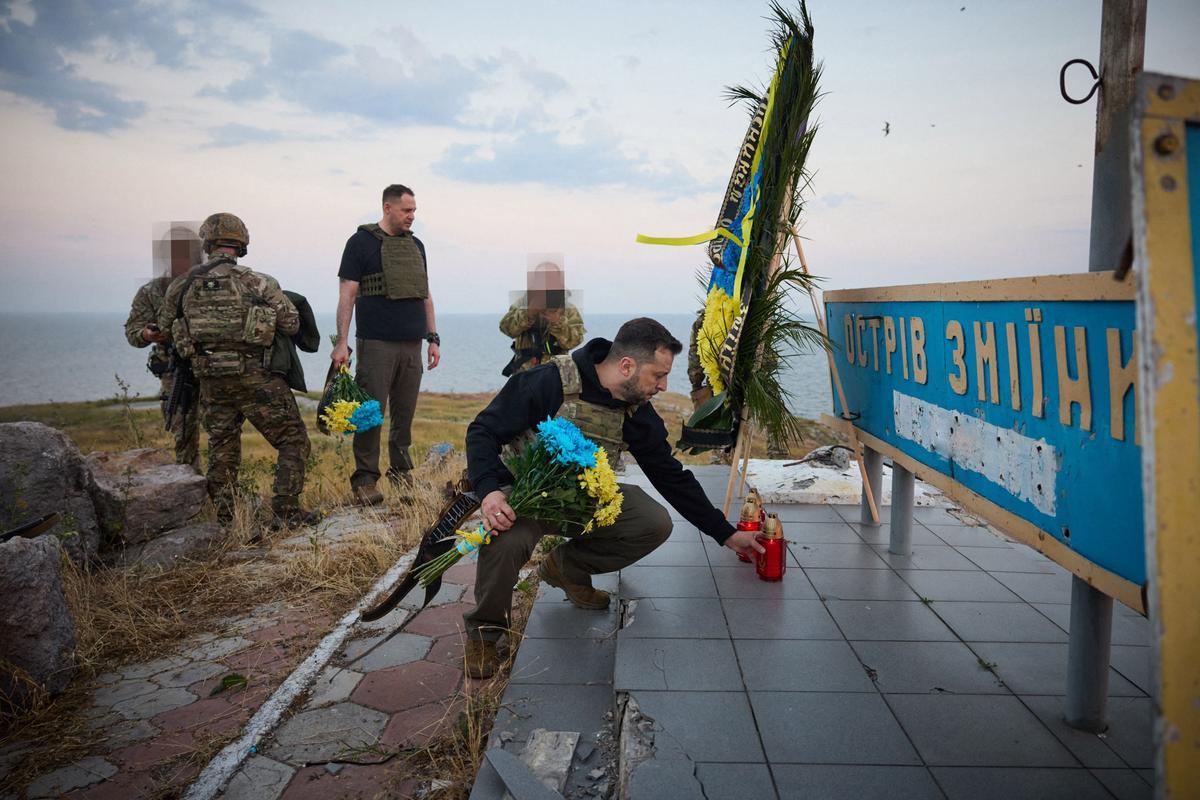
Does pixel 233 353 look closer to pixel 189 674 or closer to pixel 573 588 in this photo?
pixel 189 674

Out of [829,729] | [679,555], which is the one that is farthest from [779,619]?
[679,555]

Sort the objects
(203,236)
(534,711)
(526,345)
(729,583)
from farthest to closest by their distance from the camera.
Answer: (526,345), (203,236), (729,583), (534,711)

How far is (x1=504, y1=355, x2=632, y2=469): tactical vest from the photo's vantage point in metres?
3.58

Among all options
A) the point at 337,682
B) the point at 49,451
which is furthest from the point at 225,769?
the point at 49,451

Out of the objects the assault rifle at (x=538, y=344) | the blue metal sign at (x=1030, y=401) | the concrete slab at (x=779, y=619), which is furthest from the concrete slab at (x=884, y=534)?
the assault rifle at (x=538, y=344)

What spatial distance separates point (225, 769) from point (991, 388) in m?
3.56

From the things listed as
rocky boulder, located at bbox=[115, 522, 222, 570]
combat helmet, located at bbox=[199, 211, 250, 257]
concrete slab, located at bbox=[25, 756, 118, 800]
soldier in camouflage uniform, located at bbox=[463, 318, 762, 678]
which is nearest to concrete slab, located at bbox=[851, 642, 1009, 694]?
soldier in camouflage uniform, located at bbox=[463, 318, 762, 678]

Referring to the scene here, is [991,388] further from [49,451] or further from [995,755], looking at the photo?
[49,451]

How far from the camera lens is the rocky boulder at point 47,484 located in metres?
4.35

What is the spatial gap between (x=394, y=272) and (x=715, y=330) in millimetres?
2996

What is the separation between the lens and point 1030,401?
2820 millimetres

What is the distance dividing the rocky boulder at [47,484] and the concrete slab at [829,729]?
14.1 feet

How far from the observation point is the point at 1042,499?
2.75 meters

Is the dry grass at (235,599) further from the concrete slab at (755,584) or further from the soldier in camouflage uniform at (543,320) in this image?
the soldier in camouflage uniform at (543,320)
